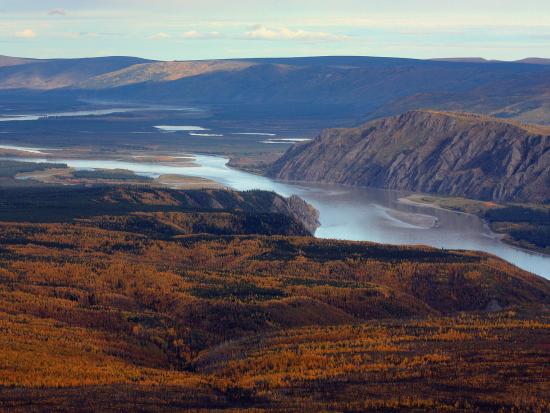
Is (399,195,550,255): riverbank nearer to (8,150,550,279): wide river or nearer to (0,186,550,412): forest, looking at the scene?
(8,150,550,279): wide river

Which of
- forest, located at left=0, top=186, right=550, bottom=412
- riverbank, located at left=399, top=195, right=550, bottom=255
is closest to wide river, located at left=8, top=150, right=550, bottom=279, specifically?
riverbank, located at left=399, top=195, right=550, bottom=255

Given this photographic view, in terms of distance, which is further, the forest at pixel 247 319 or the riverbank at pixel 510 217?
the riverbank at pixel 510 217

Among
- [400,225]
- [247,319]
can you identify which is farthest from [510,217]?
[247,319]

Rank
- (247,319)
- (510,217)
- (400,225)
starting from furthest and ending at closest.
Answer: (510,217) < (400,225) < (247,319)

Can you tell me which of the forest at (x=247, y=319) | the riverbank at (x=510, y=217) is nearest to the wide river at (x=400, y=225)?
the riverbank at (x=510, y=217)

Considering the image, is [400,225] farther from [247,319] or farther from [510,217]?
[247,319]

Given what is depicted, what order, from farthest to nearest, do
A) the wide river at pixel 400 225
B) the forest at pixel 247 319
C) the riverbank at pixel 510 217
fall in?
the riverbank at pixel 510 217
the wide river at pixel 400 225
the forest at pixel 247 319

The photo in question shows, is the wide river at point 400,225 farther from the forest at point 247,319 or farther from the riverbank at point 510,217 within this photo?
the forest at point 247,319

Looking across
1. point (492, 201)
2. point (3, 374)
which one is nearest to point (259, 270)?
point (3, 374)

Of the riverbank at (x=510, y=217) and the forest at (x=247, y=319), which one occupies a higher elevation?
the forest at (x=247, y=319)

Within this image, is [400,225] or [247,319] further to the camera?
[400,225]
